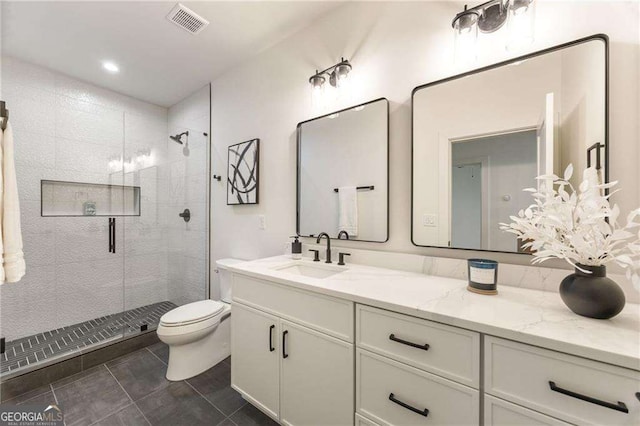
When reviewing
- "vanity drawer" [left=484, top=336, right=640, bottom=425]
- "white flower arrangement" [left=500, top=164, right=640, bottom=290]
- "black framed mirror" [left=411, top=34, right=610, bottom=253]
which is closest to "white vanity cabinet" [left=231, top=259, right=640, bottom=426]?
"vanity drawer" [left=484, top=336, right=640, bottom=425]

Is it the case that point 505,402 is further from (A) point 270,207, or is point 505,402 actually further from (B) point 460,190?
(A) point 270,207

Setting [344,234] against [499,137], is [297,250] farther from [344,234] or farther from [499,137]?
[499,137]

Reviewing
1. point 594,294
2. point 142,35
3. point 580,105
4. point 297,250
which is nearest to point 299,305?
point 297,250

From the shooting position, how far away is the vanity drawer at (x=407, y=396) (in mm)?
800

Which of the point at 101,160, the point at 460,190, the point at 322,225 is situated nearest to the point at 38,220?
the point at 101,160

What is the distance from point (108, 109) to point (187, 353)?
2709mm

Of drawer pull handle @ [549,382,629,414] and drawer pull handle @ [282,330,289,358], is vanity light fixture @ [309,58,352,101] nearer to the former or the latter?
drawer pull handle @ [282,330,289,358]

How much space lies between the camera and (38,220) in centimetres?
227

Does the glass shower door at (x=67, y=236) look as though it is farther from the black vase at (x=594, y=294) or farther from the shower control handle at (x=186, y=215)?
the black vase at (x=594, y=294)

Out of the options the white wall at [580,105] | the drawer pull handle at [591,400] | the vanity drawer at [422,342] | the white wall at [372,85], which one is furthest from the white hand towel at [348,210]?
the drawer pull handle at [591,400]

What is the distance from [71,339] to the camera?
216cm

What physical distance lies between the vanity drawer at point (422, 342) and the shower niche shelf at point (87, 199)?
291 centimetres

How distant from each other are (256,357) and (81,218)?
2.47 m

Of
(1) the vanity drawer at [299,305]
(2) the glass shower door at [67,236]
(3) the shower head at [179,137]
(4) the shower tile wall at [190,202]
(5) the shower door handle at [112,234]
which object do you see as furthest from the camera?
(3) the shower head at [179,137]
